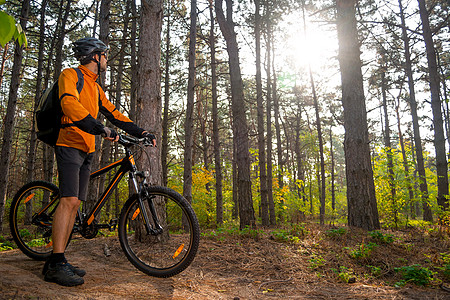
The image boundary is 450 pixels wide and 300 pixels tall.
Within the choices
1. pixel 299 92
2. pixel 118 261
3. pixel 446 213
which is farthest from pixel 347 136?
pixel 299 92

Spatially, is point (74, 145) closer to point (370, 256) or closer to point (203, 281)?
point (203, 281)

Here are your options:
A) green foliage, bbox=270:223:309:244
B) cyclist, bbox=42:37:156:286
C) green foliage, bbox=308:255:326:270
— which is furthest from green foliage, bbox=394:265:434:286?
cyclist, bbox=42:37:156:286

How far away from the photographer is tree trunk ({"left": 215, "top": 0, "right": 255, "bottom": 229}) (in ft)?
22.8

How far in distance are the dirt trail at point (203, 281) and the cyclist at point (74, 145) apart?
189mm

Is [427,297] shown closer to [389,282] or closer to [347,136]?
[389,282]

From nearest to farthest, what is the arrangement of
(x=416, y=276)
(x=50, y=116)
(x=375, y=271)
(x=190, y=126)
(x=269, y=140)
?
(x=50, y=116) < (x=416, y=276) < (x=375, y=271) < (x=190, y=126) < (x=269, y=140)

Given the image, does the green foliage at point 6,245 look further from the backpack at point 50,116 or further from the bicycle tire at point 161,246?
the backpack at point 50,116

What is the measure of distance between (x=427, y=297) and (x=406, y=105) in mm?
26815

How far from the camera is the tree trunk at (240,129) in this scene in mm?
6953

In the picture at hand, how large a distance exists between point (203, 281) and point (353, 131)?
546cm

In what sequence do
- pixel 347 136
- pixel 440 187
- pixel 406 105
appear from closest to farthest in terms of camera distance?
pixel 347 136 < pixel 440 187 < pixel 406 105

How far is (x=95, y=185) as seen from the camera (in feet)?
25.1

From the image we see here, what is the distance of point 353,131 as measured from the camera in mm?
6727

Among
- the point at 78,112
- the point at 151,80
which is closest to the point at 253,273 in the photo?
the point at 78,112
